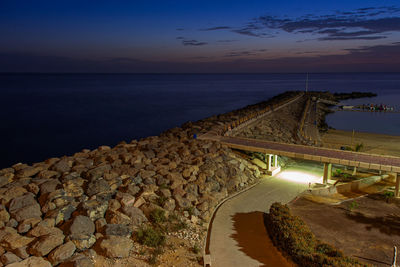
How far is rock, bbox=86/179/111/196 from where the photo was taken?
12481 mm

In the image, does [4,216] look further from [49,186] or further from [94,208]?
[94,208]

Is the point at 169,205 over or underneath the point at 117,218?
underneath

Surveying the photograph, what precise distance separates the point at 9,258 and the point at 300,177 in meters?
14.9

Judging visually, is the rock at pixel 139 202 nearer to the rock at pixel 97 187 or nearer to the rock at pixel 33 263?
the rock at pixel 97 187

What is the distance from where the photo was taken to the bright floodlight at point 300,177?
703 inches

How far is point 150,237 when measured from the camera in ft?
35.0

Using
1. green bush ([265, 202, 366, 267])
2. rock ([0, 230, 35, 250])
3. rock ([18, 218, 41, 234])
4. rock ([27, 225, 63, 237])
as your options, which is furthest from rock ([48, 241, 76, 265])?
green bush ([265, 202, 366, 267])

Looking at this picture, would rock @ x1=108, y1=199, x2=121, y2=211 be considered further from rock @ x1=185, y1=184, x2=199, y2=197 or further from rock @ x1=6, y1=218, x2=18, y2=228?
rock @ x1=185, y1=184, x2=199, y2=197

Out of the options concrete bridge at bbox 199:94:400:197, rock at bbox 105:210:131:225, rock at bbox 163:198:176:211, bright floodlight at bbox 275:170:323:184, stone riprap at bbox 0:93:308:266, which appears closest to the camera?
stone riprap at bbox 0:93:308:266

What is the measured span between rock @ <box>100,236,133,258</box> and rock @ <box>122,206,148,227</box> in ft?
4.07

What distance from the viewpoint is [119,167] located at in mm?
14859

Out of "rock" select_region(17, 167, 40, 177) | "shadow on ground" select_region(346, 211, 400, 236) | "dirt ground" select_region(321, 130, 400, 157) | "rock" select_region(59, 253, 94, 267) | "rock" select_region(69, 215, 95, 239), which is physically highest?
"rock" select_region(17, 167, 40, 177)

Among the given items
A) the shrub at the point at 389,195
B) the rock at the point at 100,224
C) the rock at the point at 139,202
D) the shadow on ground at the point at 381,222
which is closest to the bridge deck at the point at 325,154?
the shrub at the point at 389,195

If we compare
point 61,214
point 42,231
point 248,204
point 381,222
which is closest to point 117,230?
point 61,214
